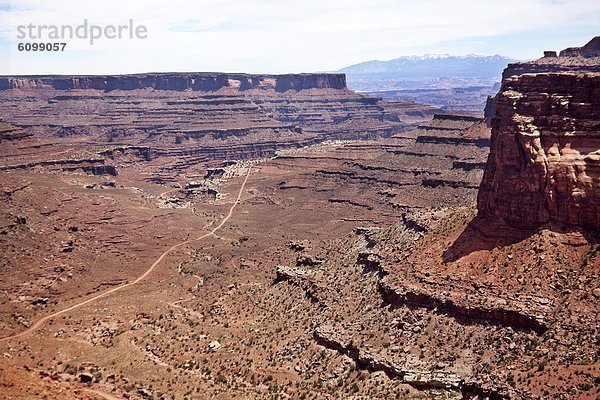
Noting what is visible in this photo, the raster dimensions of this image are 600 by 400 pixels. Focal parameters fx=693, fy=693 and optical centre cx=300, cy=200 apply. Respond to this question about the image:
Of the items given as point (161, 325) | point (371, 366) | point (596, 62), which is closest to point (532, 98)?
point (371, 366)

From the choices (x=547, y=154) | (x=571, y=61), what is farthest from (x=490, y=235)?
(x=571, y=61)

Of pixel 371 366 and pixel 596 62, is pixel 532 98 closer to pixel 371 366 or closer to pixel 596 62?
pixel 371 366

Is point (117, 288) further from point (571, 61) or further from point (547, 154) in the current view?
point (571, 61)

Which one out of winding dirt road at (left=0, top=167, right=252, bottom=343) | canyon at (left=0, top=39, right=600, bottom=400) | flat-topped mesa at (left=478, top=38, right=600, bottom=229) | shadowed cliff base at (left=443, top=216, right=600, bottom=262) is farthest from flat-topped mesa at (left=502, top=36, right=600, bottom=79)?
shadowed cliff base at (left=443, top=216, right=600, bottom=262)

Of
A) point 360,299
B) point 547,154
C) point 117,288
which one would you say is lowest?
point 117,288

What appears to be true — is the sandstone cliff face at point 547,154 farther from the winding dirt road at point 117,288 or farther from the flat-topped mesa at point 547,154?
the winding dirt road at point 117,288

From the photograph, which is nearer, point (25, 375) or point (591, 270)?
point (25, 375)

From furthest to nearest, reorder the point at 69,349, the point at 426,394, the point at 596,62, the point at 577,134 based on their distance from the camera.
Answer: the point at 596,62 < the point at 69,349 < the point at 577,134 < the point at 426,394

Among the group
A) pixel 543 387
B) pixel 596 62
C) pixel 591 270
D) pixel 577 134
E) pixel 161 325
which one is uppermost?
pixel 596 62

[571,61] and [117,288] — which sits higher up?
[571,61]
